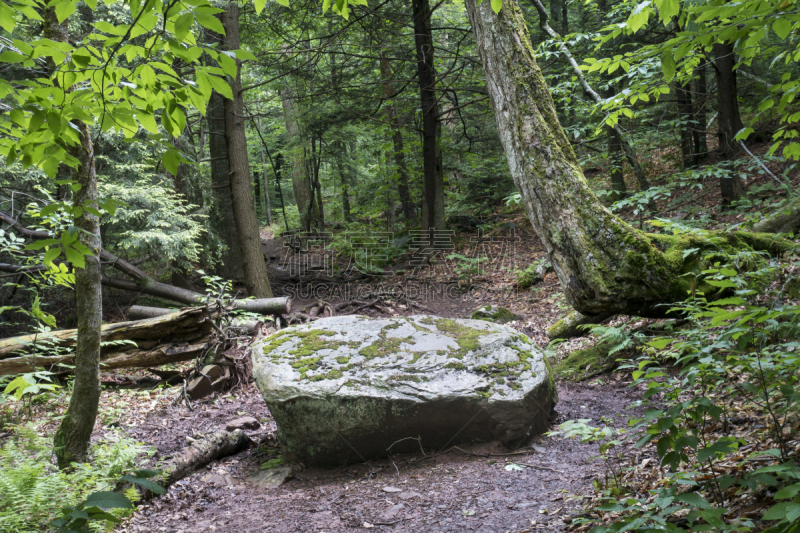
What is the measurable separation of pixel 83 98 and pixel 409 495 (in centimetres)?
348

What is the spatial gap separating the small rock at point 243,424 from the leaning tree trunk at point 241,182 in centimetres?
438

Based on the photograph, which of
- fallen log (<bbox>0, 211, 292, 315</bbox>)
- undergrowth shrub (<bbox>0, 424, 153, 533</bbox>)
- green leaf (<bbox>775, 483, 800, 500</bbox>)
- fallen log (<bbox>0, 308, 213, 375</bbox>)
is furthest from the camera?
fallen log (<bbox>0, 211, 292, 315</bbox>)

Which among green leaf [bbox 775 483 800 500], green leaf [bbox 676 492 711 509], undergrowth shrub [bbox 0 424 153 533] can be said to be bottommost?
undergrowth shrub [bbox 0 424 153 533]

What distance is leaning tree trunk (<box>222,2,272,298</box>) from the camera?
→ 9070 millimetres

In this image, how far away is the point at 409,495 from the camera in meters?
3.68

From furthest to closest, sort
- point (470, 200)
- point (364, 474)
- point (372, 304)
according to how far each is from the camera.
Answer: point (470, 200), point (372, 304), point (364, 474)

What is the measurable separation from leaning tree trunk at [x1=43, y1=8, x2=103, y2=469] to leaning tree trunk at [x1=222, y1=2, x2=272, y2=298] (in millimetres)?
5360

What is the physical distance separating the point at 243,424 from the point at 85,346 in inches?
85.3

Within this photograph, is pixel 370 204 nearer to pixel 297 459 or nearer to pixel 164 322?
pixel 164 322

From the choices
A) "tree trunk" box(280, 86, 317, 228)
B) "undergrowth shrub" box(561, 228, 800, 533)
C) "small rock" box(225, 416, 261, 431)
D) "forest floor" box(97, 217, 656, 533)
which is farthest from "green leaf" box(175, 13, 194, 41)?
"tree trunk" box(280, 86, 317, 228)

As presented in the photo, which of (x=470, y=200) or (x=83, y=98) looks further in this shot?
(x=470, y=200)

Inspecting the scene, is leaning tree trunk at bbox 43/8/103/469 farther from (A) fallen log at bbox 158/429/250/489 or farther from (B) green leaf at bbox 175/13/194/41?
(B) green leaf at bbox 175/13/194/41

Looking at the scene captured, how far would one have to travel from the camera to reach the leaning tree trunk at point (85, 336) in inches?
142

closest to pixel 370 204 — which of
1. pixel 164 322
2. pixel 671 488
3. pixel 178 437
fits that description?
pixel 164 322
